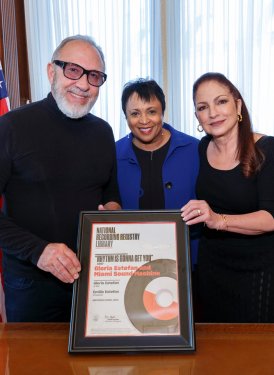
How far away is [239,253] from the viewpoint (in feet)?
5.63

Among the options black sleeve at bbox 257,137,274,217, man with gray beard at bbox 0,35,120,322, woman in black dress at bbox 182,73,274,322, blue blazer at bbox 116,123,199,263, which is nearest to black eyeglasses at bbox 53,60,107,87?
man with gray beard at bbox 0,35,120,322

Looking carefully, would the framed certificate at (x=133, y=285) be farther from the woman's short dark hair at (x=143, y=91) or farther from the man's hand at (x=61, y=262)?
the woman's short dark hair at (x=143, y=91)

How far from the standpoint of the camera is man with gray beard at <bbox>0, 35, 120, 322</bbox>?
1.50 m

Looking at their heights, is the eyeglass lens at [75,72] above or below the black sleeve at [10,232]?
above

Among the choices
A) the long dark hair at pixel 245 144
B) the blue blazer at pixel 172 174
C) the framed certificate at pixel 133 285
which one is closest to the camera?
the framed certificate at pixel 133 285

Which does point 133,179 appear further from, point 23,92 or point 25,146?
point 23,92

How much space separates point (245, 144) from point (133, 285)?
2.78 ft

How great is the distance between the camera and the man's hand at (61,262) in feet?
3.76

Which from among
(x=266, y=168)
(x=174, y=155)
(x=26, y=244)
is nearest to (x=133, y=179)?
(x=174, y=155)

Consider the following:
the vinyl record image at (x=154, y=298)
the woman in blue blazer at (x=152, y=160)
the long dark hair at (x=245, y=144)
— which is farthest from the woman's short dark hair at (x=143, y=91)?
the vinyl record image at (x=154, y=298)

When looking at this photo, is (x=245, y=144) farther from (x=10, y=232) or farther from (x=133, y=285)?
(x=10, y=232)

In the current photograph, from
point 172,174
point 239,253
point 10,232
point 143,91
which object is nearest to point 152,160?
point 172,174

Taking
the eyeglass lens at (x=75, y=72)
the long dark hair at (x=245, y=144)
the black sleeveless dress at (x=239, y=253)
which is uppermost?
the eyeglass lens at (x=75, y=72)

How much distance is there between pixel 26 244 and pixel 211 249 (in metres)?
0.84
